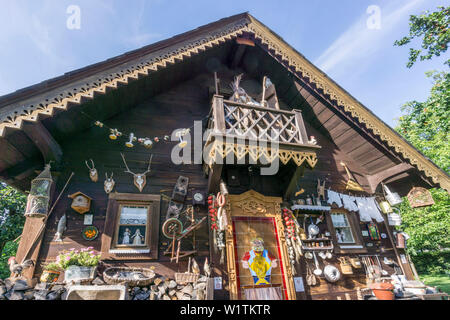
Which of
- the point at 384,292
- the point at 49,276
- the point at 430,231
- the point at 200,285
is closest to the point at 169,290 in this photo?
the point at 200,285

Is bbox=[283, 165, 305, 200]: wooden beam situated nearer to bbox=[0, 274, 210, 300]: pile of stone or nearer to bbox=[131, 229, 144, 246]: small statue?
bbox=[0, 274, 210, 300]: pile of stone

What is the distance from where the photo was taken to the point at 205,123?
26.1ft

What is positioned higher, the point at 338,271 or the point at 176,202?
the point at 176,202

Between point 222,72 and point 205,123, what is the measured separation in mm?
2884

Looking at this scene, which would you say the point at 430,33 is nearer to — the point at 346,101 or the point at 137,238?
the point at 346,101

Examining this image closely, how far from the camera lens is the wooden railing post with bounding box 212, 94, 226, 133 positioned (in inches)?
242

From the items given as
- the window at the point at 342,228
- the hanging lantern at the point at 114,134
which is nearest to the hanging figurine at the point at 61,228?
the hanging lantern at the point at 114,134

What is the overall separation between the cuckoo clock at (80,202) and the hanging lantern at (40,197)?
56 cm

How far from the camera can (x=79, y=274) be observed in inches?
174

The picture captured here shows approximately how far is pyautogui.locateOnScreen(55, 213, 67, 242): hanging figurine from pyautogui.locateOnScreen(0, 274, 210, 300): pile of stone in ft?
3.47

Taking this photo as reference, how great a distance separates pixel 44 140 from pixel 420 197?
1146 centimetres

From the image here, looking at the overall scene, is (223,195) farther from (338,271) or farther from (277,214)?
(338,271)
